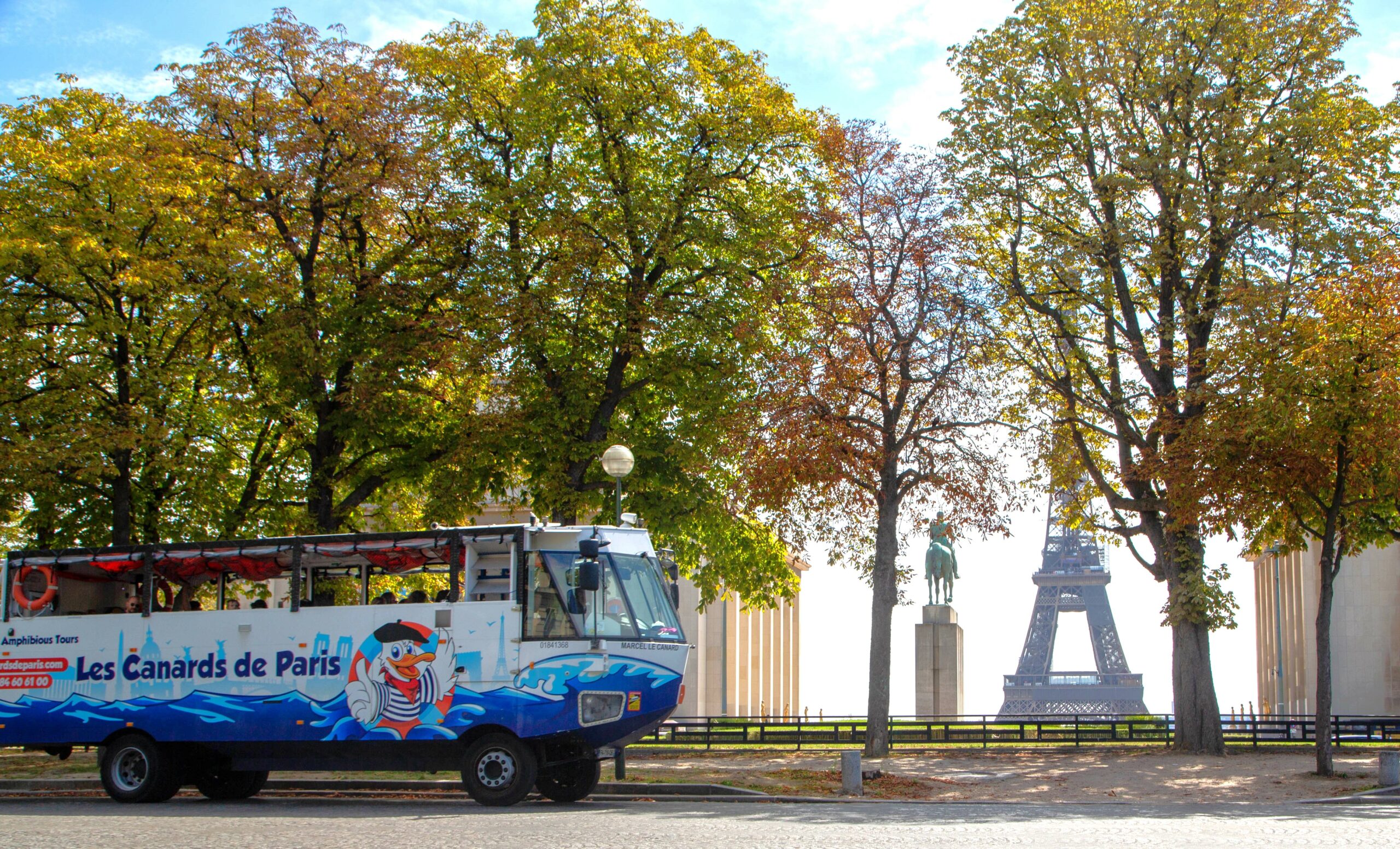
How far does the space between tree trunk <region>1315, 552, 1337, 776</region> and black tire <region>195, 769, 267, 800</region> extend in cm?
1601

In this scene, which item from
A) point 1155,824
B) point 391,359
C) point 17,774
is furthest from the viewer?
point 391,359

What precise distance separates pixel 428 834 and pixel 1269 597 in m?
90.4

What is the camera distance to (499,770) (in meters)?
17.5

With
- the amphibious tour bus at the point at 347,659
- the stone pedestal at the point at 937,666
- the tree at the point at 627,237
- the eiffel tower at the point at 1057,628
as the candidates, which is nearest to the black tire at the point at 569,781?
the amphibious tour bus at the point at 347,659

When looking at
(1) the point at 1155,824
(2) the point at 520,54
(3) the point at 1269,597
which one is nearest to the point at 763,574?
(2) the point at 520,54

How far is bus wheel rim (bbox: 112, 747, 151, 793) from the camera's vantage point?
61.6 ft

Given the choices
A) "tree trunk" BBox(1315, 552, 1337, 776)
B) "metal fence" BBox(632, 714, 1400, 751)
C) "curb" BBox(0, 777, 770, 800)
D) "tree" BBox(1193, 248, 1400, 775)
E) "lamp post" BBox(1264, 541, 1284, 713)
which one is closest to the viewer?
"curb" BBox(0, 777, 770, 800)

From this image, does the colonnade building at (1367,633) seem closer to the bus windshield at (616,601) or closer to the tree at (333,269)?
the tree at (333,269)

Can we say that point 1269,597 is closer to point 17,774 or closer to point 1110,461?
point 1110,461

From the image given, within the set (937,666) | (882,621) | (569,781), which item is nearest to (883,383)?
(882,621)

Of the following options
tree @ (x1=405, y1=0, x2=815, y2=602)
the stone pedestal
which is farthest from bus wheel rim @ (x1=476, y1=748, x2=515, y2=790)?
the stone pedestal

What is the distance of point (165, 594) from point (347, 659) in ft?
10.4

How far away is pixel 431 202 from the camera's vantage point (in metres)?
31.2

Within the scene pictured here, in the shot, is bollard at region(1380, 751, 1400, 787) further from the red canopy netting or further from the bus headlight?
the red canopy netting
